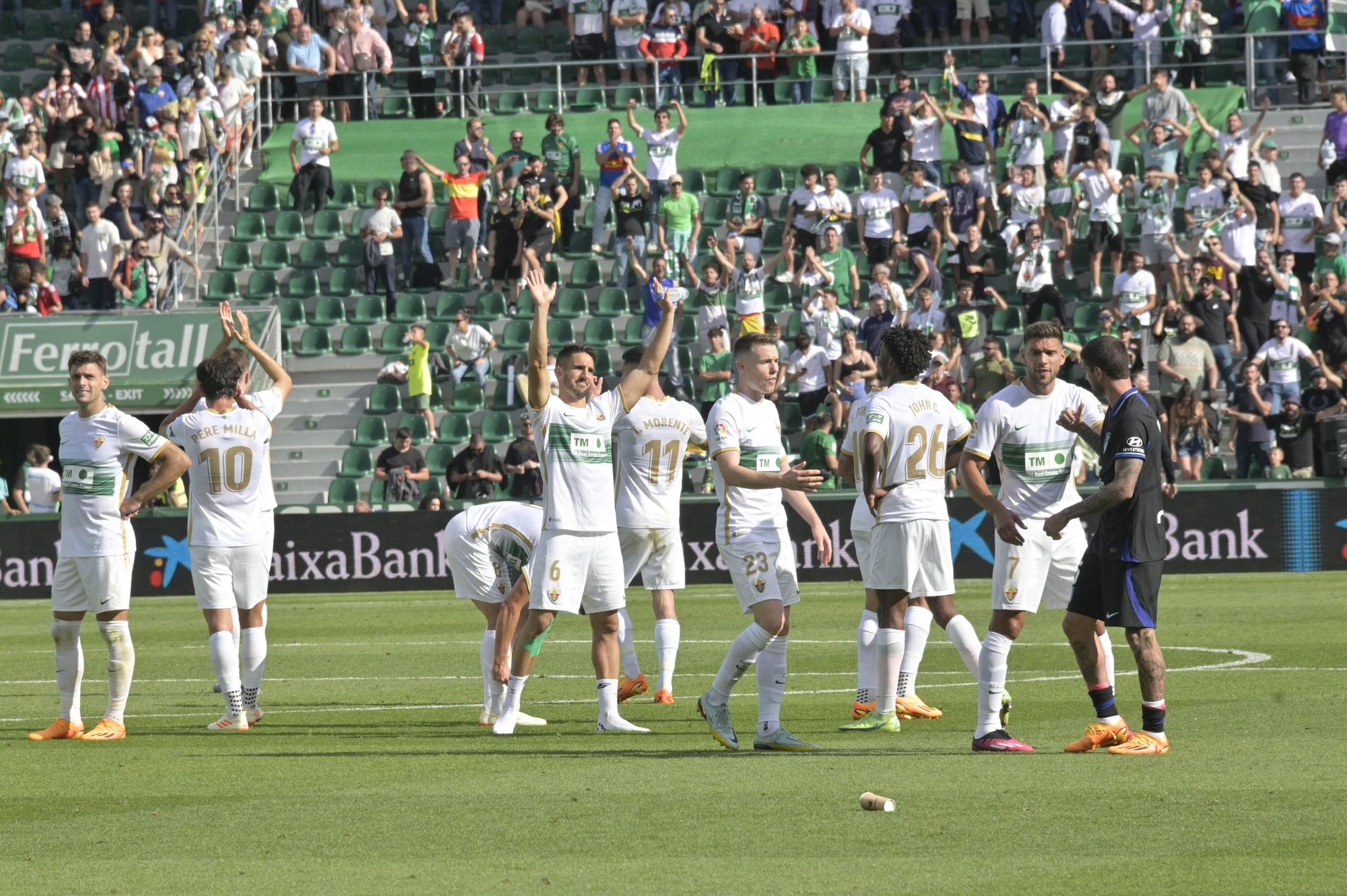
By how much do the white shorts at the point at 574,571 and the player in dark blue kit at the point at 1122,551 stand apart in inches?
107

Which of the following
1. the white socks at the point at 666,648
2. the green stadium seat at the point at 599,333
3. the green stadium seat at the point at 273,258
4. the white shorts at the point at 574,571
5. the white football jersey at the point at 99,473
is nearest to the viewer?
the white shorts at the point at 574,571

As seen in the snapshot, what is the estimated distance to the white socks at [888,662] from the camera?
10711 mm

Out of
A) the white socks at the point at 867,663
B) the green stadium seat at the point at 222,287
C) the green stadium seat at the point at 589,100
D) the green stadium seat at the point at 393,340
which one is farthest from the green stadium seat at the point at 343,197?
the white socks at the point at 867,663

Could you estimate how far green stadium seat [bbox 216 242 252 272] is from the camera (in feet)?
108

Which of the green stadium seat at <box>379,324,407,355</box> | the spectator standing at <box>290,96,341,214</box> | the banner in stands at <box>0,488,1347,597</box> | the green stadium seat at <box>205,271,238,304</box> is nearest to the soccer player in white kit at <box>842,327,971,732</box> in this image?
the banner in stands at <box>0,488,1347,597</box>

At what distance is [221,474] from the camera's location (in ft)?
39.1

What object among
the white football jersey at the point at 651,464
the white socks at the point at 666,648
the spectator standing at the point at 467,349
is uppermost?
the spectator standing at the point at 467,349

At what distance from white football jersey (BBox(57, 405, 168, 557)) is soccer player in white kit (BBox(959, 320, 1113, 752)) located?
16.9ft

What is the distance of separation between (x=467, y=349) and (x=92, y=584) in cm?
1782

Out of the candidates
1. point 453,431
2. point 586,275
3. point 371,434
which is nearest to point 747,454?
point 453,431

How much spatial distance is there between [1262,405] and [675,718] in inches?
603

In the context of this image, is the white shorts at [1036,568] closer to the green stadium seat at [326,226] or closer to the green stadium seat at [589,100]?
the green stadium seat at [326,226]

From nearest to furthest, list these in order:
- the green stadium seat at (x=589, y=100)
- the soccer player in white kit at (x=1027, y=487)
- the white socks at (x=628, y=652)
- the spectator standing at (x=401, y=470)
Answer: the soccer player in white kit at (x=1027, y=487)
the white socks at (x=628, y=652)
the spectator standing at (x=401, y=470)
the green stadium seat at (x=589, y=100)

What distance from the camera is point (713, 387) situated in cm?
2755
